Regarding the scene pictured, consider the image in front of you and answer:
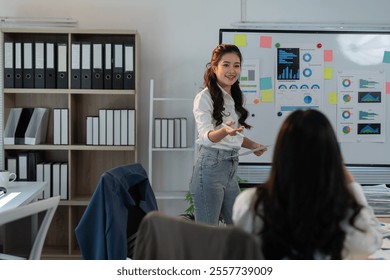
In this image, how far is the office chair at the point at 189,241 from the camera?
96cm

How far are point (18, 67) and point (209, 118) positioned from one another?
1769mm

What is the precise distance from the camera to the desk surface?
2.14 meters

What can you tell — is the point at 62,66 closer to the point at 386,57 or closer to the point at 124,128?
the point at 124,128

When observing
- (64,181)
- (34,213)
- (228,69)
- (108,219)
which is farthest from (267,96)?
(34,213)

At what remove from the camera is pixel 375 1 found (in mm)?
3820

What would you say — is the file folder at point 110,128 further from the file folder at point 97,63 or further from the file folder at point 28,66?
the file folder at point 28,66

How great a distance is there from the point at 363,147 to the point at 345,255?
9.03 feet

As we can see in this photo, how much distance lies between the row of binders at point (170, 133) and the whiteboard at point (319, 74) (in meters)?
0.48

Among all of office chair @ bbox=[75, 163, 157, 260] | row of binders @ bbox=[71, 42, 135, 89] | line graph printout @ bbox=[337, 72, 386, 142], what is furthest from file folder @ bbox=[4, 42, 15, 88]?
line graph printout @ bbox=[337, 72, 386, 142]

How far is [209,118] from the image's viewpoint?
2373 mm

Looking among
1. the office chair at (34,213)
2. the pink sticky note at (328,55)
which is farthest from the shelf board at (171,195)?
→ the office chair at (34,213)

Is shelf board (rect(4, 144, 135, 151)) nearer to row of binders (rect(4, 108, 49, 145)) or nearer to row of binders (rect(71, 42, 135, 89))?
row of binders (rect(4, 108, 49, 145))

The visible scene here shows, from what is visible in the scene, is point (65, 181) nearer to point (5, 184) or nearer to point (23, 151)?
point (23, 151)

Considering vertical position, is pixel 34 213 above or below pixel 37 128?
below
